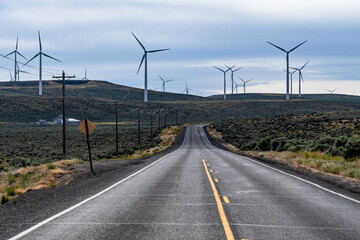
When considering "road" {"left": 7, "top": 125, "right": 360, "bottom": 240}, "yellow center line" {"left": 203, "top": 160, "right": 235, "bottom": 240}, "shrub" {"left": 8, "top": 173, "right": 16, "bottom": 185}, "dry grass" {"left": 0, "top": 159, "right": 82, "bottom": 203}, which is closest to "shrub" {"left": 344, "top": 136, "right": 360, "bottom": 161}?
"road" {"left": 7, "top": 125, "right": 360, "bottom": 240}

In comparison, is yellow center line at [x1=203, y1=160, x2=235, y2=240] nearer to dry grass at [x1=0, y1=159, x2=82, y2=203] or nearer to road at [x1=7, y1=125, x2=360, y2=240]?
road at [x1=7, y1=125, x2=360, y2=240]

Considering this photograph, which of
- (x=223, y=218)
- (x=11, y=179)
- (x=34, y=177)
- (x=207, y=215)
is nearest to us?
(x=223, y=218)

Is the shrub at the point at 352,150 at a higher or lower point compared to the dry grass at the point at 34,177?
higher

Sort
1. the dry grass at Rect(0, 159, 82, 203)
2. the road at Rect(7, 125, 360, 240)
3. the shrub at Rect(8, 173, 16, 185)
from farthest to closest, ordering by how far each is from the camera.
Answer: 1. the shrub at Rect(8, 173, 16, 185)
2. the dry grass at Rect(0, 159, 82, 203)
3. the road at Rect(7, 125, 360, 240)

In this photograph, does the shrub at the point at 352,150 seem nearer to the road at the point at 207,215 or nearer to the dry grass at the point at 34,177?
the road at the point at 207,215

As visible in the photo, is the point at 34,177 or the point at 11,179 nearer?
the point at 11,179

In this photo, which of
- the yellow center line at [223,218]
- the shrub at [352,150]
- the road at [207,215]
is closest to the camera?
the yellow center line at [223,218]

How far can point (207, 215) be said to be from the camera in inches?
392

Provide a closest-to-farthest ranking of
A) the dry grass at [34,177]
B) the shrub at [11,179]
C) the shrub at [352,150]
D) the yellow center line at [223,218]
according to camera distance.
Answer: the yellow center line at [223,218]
the dry grass at [34,177]
the shrub at [11,179]
the shrub at [352,150]

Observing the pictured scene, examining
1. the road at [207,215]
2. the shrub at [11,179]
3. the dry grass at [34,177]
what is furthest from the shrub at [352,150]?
the shrub at [11,179]

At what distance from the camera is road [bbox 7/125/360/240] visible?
814 centimetres

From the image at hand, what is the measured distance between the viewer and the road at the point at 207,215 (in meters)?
8.14

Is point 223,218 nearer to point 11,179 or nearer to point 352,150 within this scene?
point 11,179

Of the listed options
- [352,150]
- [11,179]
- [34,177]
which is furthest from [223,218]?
[352,150]
